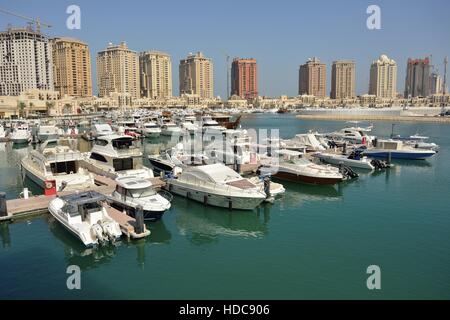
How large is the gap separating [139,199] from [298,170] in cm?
1455

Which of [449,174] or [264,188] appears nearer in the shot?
[264,188]

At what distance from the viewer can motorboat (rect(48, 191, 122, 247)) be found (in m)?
16.8

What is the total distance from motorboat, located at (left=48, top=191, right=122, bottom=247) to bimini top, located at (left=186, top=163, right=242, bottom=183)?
7466 millimetres

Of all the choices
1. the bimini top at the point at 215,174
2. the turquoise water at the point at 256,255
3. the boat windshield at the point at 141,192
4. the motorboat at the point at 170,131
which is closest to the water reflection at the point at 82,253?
the turquoise water at the point at 256,255

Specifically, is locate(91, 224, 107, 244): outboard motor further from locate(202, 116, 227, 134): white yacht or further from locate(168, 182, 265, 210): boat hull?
locate(202, 116, 227, 134): white yacht

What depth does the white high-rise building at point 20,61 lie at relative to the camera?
625 ft

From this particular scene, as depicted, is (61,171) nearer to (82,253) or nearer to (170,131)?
(82,253)

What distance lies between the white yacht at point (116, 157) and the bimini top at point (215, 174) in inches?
206

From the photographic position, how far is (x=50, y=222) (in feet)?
67.0

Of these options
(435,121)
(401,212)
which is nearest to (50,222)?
(401,212)

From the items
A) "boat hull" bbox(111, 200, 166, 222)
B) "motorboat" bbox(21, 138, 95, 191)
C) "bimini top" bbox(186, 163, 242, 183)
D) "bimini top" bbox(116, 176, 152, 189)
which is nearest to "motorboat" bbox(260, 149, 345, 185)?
"bimini top" bbox(186, 163, 242, 183)
